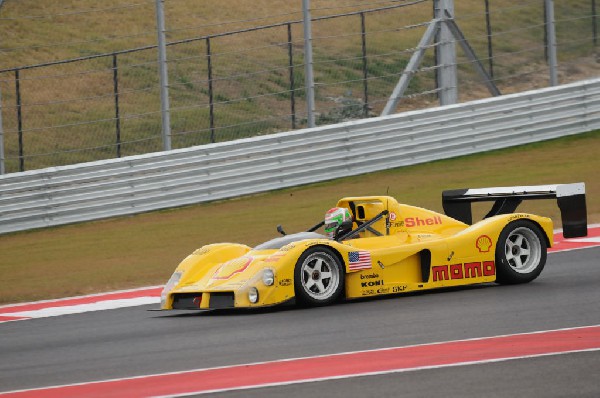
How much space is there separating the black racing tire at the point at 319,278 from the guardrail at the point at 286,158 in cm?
862

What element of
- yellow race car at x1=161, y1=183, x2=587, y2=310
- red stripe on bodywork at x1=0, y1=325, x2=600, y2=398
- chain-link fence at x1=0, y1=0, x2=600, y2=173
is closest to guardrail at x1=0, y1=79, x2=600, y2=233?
chain-link fence at x1=0, y1=0, x2=600, y2=173

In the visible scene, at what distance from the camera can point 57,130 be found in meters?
27.3

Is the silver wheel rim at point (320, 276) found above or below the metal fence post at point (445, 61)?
below

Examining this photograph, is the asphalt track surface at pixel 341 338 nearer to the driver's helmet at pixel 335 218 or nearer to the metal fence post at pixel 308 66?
the driver's helmet at pixel 335 218

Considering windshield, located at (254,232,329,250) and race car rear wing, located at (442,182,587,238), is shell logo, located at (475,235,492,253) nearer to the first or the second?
race car rear wing, located at (442,182,587,238)

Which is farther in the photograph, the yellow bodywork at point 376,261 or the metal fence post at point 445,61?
the metal fence post at point 445,61

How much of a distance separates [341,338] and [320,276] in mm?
1942

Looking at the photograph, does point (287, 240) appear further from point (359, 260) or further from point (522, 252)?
point (522, 252)

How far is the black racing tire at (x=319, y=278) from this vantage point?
38.3 feet

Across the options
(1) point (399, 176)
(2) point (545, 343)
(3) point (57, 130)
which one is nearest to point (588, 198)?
(1) point (399, 176)

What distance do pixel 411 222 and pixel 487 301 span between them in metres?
1.39

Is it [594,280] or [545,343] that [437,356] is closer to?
[545,343]

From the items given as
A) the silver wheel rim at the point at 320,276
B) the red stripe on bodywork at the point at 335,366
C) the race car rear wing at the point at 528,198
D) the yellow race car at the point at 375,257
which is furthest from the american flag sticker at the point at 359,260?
the red stripe on bodywork at the point at 335,366

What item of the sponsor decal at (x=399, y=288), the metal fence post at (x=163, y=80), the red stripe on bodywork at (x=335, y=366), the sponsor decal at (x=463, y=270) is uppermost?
the metal fence post at (x=163, y=80)
